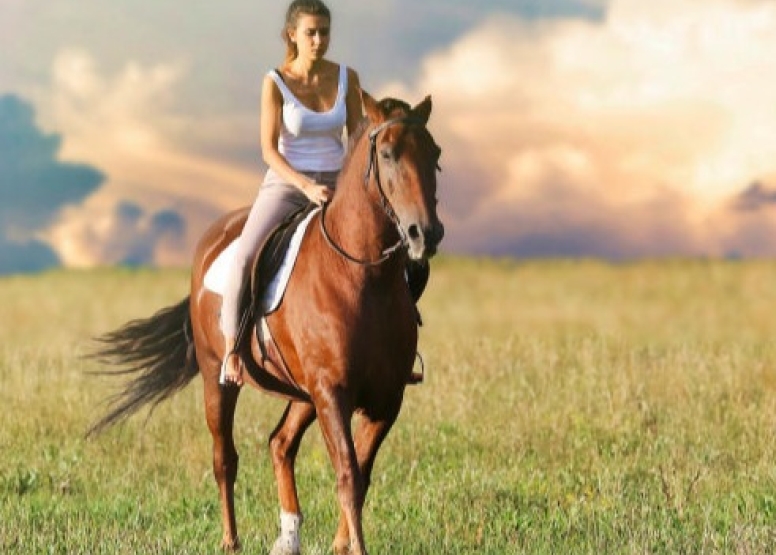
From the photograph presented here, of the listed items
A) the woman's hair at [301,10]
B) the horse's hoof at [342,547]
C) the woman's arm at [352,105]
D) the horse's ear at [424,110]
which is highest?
the woman's hair at [301,10]

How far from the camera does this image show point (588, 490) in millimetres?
9680

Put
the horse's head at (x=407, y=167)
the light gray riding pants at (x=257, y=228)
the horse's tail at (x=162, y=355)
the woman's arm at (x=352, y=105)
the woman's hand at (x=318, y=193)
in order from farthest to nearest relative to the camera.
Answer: the horse's tail at (x=162, y=355) < the light gray riding pants at (x=257, y=228) < the woman's arm at (x=352, y=105) < the woman's hand at (x=318, y=193) < the horse's head at (x=407, y=167)

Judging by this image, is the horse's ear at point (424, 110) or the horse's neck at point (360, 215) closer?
the horse's ear at point (424, 110)

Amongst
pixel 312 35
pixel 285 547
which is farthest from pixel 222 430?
pixel 312 35

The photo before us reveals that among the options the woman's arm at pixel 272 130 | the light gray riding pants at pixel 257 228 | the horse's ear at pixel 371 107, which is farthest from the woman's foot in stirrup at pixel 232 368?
the horse's ear at pixel 371 107

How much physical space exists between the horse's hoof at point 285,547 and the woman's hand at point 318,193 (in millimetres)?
1918

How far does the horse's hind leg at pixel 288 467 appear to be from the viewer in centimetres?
823

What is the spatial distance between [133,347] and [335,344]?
11.5ft

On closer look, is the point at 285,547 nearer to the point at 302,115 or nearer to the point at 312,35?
the point at 302,115

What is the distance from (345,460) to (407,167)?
1505mm

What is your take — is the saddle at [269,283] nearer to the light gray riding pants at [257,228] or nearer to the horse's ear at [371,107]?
the light gray riding pants at [257,228]

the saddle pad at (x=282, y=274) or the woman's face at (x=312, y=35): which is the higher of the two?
the woman's face at (x=312, y=35)

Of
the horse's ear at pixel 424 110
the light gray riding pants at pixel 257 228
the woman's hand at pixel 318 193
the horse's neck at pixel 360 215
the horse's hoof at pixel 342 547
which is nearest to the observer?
the horse's ear at pixel 424 110

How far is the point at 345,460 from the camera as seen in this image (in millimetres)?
7215
